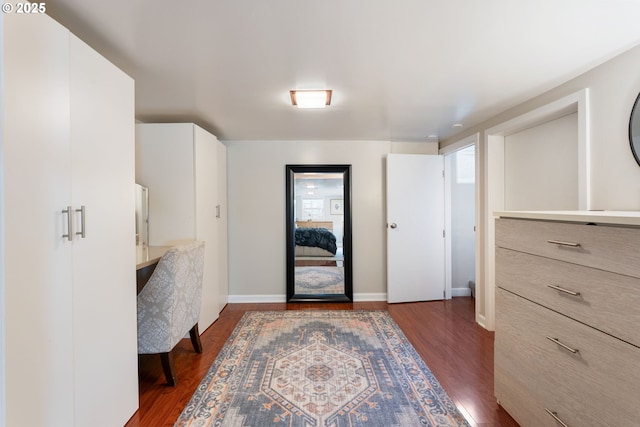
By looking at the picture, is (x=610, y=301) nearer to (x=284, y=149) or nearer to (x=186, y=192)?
(x=186, y=192)

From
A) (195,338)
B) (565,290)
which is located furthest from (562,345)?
(195,338)

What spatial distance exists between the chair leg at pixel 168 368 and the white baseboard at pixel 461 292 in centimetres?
347

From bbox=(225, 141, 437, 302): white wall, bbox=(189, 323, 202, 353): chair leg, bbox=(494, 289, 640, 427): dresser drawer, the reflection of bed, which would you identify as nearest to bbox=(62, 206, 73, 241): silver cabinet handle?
bbox=(189, 323, 202, 353): chair leg

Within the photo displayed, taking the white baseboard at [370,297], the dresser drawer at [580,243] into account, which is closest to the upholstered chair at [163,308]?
the dresser drawer at [580,243]

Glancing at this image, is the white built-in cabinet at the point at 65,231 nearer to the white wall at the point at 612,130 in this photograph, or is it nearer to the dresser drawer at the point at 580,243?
the dresser drawer at the point at 580,243

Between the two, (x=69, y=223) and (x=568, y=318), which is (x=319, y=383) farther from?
(x=69, y=223)

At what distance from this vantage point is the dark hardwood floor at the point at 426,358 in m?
1.69

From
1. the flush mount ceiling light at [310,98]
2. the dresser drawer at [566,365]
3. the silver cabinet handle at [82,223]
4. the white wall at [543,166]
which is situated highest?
the flush mount ceiling light at [310,98]

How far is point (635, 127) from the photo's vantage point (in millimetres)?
1530

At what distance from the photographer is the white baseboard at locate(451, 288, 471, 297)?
3919 mm

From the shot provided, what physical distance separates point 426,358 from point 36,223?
99.6 inches

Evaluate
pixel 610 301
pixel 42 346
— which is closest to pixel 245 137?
pixel 42 346

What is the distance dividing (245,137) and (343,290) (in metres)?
2.35

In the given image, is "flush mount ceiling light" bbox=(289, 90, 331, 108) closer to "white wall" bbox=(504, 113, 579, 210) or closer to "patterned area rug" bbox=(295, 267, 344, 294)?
"white wall" bbox=(504, 113, 579, 210)
